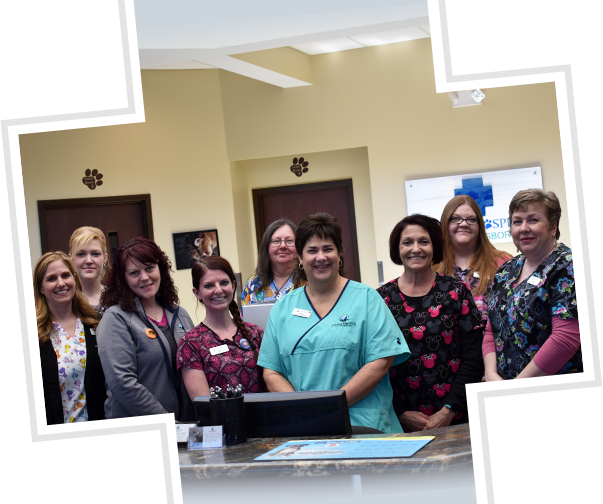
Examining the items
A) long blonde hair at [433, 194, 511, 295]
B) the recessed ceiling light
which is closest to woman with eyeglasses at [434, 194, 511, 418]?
long blonde hair at [433, 194, 511, 295]

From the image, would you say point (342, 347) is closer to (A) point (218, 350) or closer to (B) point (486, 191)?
(A) point (218, 350)

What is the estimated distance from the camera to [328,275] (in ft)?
7.51

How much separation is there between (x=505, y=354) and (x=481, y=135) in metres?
4.28

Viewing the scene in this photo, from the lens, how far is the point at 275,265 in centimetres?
357

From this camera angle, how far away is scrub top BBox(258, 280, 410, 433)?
7.16 ft

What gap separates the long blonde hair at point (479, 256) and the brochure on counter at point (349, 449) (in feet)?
4.42

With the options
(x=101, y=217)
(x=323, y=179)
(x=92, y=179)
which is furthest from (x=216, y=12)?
Result: (x=323, y=179)

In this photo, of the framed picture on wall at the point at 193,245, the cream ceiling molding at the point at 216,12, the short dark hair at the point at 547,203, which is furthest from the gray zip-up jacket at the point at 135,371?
the framed picture on wall at the point at 193,245

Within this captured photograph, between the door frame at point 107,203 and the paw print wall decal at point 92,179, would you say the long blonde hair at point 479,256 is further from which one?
the paw print wall decal at point 92,179

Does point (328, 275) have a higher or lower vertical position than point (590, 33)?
lower

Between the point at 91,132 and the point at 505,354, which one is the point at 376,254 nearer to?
the point at 91,132

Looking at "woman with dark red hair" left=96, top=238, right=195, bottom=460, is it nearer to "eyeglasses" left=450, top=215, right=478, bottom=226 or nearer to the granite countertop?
the granite countertop

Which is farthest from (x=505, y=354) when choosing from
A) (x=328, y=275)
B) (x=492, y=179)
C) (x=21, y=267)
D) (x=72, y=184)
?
(x=72, y=184)

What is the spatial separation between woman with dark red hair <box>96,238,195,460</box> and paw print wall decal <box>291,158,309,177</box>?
457cm
